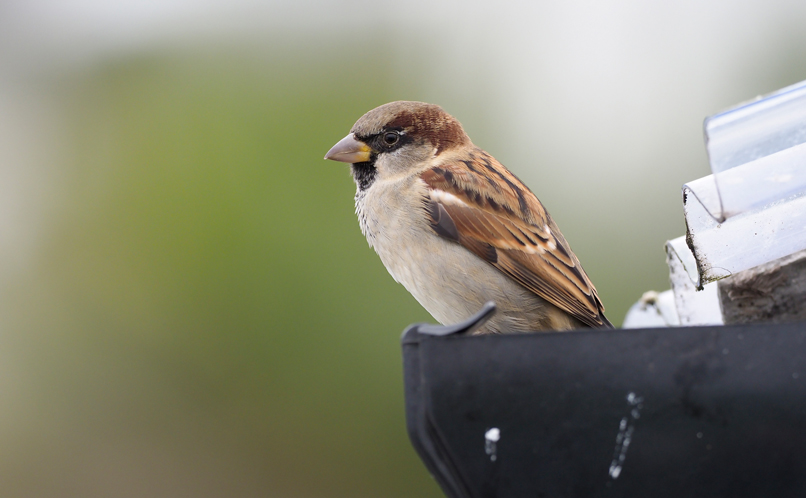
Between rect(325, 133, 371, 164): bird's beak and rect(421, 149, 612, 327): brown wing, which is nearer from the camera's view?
rect(421, 149, 612, 327): brown wing

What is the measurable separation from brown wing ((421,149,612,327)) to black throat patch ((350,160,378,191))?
0.59 feet

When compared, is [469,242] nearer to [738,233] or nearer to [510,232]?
[510,232]

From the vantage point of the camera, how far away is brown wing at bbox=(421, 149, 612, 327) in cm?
191

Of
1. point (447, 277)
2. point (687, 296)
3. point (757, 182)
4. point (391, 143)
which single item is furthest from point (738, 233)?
point (391, 143)

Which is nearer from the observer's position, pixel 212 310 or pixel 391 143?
pixel 391 143

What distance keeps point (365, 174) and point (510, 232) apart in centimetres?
49

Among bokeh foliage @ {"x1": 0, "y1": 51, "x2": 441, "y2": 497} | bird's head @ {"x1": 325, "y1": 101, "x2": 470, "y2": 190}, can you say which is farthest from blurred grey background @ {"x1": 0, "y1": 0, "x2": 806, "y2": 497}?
bird's head @ {"x1": 325, "y1": 101, "x2": 470, "y2": 190}

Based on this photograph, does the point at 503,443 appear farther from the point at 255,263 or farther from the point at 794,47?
the point at 794,47

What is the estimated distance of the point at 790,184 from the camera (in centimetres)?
110

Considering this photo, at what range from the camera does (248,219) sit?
15.0 ft

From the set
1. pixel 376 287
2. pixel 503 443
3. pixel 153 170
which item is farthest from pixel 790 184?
pixel 153 170

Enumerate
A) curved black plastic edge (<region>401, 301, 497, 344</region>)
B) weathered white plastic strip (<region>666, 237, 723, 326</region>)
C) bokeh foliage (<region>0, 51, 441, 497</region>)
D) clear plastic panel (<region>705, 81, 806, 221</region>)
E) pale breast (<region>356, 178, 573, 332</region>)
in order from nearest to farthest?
curved black plastic edge (<region>401, 301, 497, 344</region>), clear plastic panel (<region>705, 81, 806, 221</region>), weathered white plastic strip (<region>666, 237, 723, 326</region>), pale breast (<region>356, 178, 573, 332</region>), bokeh foliage (<region>0, 51, 441, 497</region>)

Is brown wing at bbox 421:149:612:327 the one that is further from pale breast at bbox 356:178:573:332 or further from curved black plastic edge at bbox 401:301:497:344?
curved black plastic edge at bbox 401:301:497:344

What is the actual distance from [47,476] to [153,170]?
2233 millimetres
